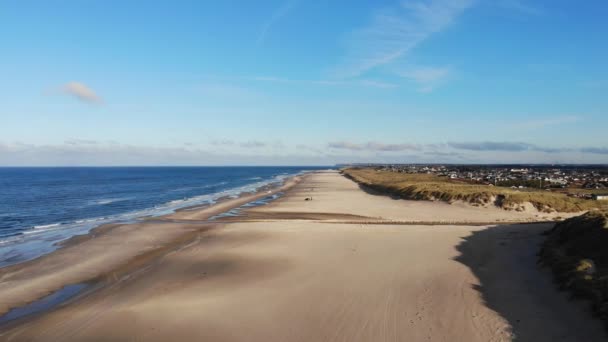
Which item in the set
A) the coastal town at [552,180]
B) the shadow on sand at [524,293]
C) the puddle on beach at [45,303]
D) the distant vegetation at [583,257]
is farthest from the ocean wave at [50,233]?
the coastal town at [552,180]

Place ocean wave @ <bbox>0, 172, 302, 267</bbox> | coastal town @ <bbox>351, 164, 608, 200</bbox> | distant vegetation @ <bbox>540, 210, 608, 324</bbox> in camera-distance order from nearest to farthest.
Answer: distant vegetation @ <bbox>540, 210, 608, 324</bbox> < ocean wave @ <bbox>0, 172, 302, 267</bbox> < coastal town @ <bbox>351, 164, 608, 200</bbox>

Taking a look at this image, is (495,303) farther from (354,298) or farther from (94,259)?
(94,259)

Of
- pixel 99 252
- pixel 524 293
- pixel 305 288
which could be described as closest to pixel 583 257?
pixel 524 293

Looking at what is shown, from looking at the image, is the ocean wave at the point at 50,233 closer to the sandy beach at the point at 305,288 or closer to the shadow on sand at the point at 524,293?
the sandy beach at the point at 305,288

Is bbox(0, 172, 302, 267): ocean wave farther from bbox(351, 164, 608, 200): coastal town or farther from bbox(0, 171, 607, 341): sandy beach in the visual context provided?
bbox(351, 164, 608, 200): coastal town

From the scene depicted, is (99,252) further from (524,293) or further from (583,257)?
(583,257)

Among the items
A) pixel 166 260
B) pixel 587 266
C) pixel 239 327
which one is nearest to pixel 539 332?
pixel 587 266

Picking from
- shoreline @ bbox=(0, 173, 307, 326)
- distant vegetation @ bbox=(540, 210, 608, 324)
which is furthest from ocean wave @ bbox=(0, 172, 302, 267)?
distant vegetation @ bbox=(540, 210, 608, 324)
